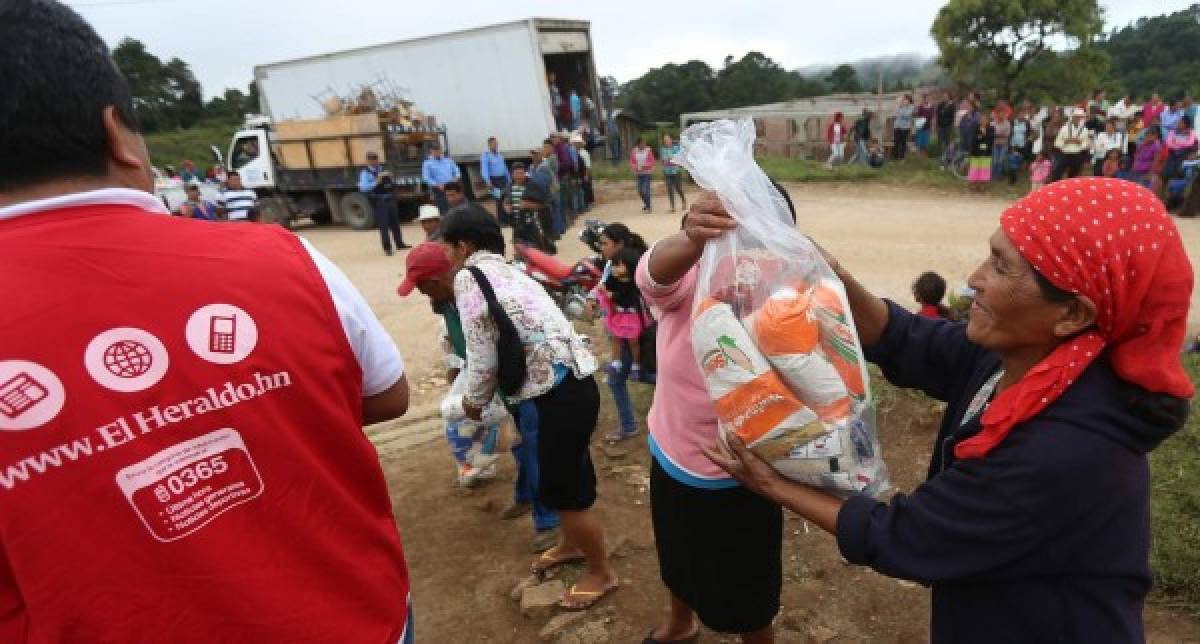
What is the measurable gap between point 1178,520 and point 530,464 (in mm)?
2961

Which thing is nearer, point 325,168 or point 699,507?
point 699,507

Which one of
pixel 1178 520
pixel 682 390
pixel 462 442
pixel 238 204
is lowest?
pixel 1178 520

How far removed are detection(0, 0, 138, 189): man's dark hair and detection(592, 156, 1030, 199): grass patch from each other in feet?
39.5

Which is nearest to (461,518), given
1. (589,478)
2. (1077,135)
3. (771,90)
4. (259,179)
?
(589,478)

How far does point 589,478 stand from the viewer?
2.90 meters

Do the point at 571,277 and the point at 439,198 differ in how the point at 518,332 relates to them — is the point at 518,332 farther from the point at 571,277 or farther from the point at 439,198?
the point at 439,198

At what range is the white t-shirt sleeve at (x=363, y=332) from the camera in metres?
1.24

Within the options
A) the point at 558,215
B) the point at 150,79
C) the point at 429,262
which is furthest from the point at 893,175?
the point at 150,79

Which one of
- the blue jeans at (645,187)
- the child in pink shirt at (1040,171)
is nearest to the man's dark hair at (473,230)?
the blue jeans at (645,187)

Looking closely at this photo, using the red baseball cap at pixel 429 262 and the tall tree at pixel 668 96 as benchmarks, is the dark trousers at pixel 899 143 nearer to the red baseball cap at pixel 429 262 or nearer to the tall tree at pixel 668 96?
the red baseball cap at pixel 429 262

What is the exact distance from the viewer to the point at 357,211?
14461 mm

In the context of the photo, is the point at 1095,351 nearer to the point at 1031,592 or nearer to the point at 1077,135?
the point at 1031,592

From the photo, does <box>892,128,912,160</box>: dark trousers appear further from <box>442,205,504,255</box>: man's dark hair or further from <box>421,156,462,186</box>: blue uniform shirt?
<box>442,205,504,255</box>: man's dark hair

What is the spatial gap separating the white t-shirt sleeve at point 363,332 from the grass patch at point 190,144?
27173mm
